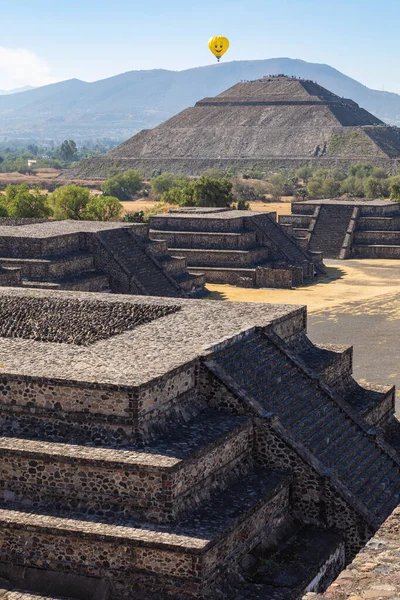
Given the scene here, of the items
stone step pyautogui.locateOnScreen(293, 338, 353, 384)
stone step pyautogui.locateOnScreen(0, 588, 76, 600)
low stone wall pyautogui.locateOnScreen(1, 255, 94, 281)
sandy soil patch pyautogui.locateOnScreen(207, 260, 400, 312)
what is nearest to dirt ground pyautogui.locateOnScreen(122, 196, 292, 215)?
sandy soil patch pyautogui.locateOnScreen(207, 260, 400, 312)

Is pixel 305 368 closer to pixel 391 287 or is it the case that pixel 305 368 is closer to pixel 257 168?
pixel 391 287

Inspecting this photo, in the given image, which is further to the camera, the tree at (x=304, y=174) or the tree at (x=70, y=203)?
the tree at (x=304, y=174)

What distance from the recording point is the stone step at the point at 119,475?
41.5ft

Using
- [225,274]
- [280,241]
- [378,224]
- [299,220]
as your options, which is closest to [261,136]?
[299,220]

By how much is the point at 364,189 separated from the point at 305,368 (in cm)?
6674

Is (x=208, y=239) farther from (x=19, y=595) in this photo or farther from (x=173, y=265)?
(x=19, y=595)

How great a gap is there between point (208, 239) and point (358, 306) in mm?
9828

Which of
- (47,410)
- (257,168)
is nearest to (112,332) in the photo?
(47,410)

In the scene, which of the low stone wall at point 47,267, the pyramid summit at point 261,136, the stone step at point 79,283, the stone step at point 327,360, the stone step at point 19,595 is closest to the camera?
the stone step at point 19,595

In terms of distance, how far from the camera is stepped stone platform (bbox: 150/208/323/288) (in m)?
41.2

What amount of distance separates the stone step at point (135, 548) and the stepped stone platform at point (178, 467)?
2 centimetres

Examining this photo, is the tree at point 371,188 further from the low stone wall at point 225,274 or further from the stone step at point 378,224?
the low stone wall at point 225,274

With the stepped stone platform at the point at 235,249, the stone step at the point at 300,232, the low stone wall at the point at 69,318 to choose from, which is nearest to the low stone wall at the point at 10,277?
the low stone wall at the point at 69,318

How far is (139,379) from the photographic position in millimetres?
13633
